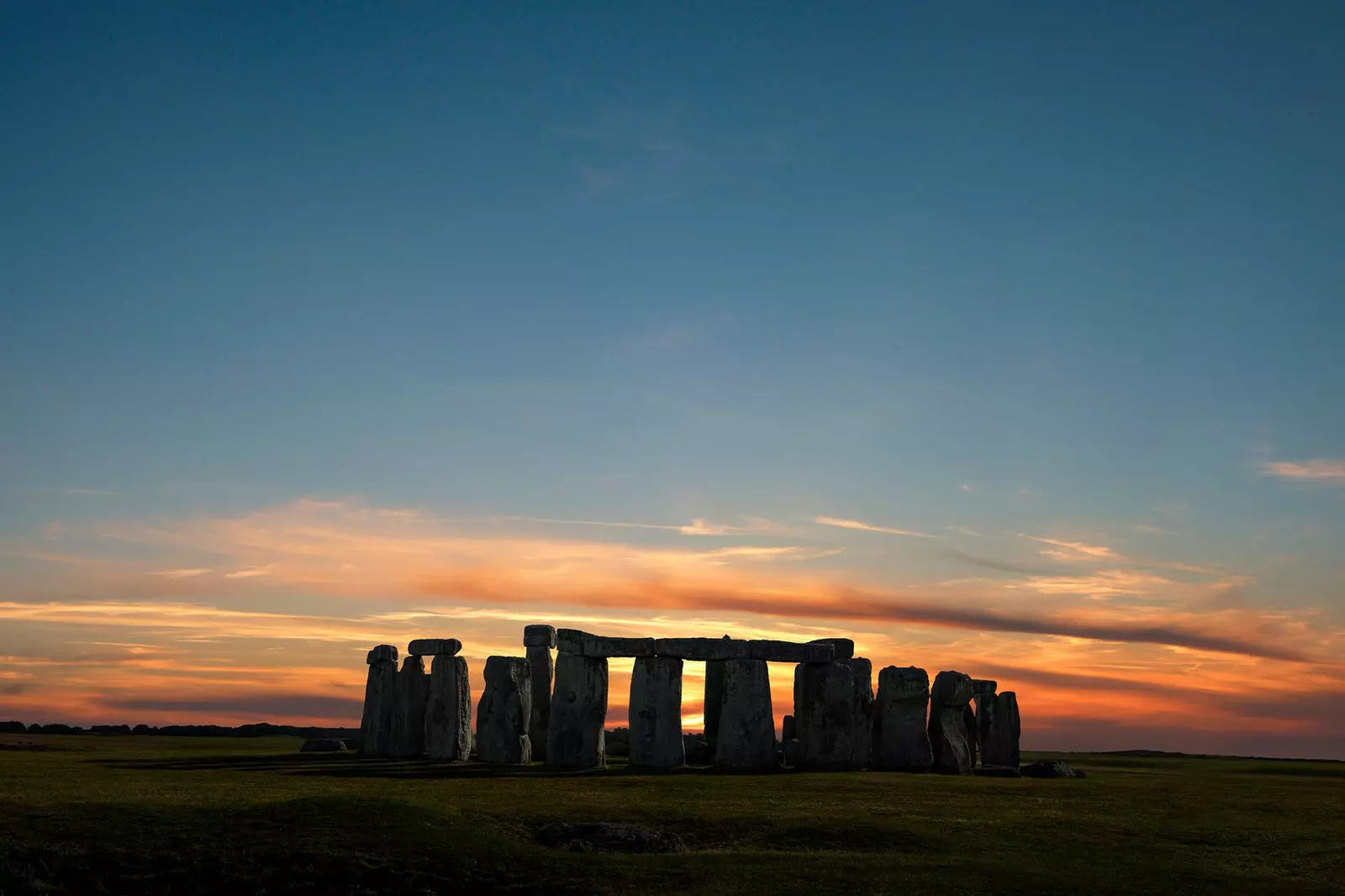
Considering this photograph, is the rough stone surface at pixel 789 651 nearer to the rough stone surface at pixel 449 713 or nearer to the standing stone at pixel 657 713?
the standing stone at pixel 657 713

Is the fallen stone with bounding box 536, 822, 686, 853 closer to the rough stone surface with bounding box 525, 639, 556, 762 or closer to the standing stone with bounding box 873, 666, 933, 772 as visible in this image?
the standing stone with bounding box 873, 666, 933, 772

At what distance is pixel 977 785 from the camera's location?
103ft

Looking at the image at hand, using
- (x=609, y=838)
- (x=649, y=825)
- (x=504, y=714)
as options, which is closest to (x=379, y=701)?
(x=504, y=714)

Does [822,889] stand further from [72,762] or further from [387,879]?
[72,762]

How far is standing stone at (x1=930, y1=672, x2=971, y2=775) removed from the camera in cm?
3666

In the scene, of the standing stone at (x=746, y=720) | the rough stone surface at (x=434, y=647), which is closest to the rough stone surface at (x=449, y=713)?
the rough stone surface at (x=434, y=647)

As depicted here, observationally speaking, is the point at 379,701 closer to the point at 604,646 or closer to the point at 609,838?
the point at 604,646

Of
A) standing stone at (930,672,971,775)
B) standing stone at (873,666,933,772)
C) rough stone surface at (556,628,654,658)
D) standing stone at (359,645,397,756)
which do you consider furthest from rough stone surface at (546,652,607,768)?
standing stone at (930,672,971,775)

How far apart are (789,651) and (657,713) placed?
13.9ft

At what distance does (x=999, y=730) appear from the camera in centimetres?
4075

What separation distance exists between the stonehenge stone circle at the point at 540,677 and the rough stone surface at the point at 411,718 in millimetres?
3260

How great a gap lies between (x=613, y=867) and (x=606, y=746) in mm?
25823

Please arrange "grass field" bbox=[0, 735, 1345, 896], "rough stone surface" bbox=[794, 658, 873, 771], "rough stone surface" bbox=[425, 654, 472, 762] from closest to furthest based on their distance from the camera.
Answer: "grass field" bbox=[0, 735, 1345, 896], "rough stone surface" bbox=[794, 658, 873, 771], "rough stone surface" bbox=[425, 654, 472, 762]

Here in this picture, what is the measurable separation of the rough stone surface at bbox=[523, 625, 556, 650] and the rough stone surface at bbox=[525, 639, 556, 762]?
0.10 metres
